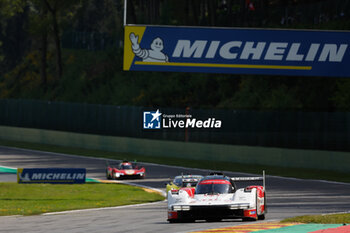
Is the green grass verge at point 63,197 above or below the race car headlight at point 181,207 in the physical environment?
below

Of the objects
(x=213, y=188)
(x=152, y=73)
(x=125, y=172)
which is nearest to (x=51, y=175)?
(x=125, y=172)

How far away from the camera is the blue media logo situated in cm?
5092

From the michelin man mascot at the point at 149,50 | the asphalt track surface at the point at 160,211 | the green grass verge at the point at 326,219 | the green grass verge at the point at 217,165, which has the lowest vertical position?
the green grass verge at the point at 217,165

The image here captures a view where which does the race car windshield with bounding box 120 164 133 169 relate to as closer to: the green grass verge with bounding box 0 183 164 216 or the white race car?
the green grass verge with bounding box 0 183 164 216

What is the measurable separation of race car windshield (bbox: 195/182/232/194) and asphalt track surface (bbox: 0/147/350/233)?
2.51 feet

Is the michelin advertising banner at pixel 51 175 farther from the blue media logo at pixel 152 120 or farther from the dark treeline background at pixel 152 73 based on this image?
the blue media logo at pixel 152 120

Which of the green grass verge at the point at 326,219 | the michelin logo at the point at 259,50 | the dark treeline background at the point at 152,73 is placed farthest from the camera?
the dark treeline background at the point at 152,73

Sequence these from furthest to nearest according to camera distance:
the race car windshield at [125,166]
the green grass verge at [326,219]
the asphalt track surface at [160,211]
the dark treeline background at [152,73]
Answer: the dark treeline background at [152,73] < the race car windshield at [125,166] < the asphalt track surface at [160,211] < the green grass verge at [326,219]

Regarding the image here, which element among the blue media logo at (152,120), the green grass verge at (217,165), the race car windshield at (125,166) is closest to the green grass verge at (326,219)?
the green grass verge at (217,165)

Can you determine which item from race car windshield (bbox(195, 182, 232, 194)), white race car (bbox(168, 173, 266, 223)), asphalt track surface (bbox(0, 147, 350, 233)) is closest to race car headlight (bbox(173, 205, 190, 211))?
white race car (bbox(168, 173, 266, 223))

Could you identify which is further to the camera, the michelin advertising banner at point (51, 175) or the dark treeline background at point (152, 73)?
the dark treeline background at point (152, 73)

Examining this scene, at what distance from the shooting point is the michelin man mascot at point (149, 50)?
33938 mm

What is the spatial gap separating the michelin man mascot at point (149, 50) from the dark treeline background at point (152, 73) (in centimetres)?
1184

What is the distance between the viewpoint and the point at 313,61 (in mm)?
34219
